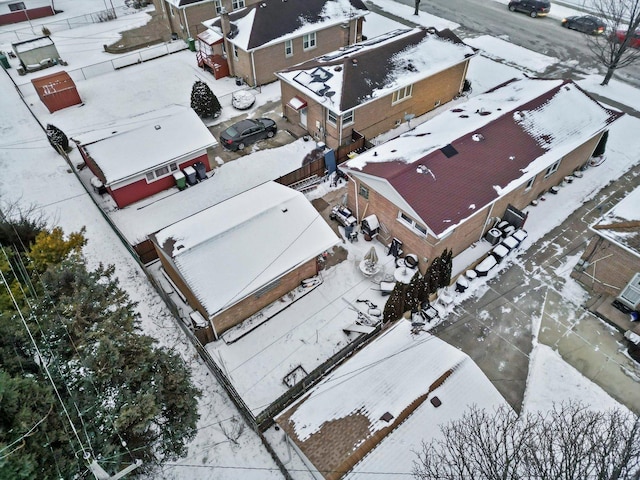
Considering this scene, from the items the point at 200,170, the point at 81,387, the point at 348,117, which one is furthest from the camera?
the point at 348,117

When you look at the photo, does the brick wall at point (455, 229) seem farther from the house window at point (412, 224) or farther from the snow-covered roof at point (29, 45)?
the snow-covered roof at point (29, 45)

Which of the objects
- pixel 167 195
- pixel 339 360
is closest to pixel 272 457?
pixel 339 360

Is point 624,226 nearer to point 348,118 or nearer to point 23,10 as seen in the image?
point 348,118

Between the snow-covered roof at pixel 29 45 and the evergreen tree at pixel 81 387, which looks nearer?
the evergreen tree at pixel 81 387

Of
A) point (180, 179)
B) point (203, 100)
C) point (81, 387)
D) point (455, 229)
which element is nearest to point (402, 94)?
point (455, 229)

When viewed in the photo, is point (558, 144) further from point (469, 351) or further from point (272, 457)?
point (272, 457)

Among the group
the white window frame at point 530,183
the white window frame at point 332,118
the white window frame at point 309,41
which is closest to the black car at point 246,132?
the white window frame at point 332,118

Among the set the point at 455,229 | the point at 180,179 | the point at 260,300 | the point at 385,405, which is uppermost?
the point at 385,405
